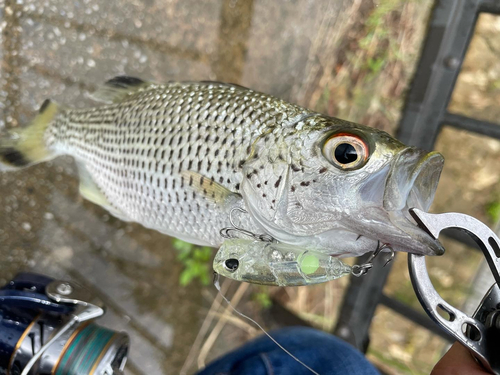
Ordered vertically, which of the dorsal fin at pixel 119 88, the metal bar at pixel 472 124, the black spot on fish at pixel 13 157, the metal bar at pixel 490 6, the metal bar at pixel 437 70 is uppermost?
the metal bar at pixel 490 6

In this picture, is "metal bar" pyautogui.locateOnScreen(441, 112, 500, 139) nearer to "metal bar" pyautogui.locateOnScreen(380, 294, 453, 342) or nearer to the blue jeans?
"metal bar" pyautogui.locateOnScreen(380, 294, 453, 342)

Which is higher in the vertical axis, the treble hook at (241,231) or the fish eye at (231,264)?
the treble hook at (241,231)

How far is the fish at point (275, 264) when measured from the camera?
971 mm

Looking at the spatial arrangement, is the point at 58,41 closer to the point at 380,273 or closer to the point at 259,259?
the point at 259,259

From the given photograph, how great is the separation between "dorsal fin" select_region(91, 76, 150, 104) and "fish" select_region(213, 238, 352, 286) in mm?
862

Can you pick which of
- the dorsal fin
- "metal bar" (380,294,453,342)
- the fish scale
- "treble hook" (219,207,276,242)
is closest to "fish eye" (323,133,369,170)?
the fish scale

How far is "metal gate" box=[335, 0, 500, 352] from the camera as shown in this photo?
2.21 metres

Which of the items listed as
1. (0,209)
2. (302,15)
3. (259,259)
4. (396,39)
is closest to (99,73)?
(0,209)

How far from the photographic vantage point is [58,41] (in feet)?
6.31

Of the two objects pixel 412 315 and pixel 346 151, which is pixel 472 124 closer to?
pixel 412 315

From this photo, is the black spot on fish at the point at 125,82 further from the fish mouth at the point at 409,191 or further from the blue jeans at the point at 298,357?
the blue jeans at the point at 298,357

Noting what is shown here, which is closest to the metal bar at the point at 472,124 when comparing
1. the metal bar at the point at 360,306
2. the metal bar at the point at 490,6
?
the metal bar at the point at 490,6

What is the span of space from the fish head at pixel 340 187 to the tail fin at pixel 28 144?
113cm

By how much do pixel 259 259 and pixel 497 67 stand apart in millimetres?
2886
